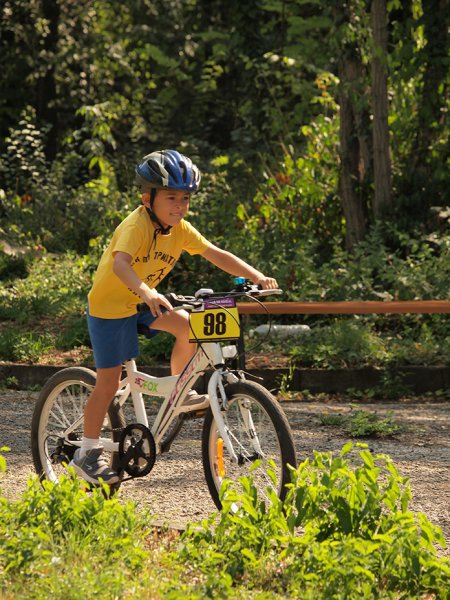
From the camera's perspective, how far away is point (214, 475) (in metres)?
5.56

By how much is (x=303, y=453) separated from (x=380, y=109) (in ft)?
21.7

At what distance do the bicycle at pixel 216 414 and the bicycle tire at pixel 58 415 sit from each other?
5 centimetres

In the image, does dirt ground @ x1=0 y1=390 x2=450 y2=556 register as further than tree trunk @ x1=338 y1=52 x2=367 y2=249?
No

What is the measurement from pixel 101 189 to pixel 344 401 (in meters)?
7.30

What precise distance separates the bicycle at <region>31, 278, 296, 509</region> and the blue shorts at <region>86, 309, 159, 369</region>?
0.42 feet

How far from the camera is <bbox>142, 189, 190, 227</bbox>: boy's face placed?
560cm

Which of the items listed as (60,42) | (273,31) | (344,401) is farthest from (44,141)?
(344,401)

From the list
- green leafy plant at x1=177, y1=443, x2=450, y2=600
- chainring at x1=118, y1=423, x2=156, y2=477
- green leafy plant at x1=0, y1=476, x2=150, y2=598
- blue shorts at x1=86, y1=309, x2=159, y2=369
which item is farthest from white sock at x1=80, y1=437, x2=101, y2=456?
green leafy plant at x1=177, y1=443, x2=450, y2=600

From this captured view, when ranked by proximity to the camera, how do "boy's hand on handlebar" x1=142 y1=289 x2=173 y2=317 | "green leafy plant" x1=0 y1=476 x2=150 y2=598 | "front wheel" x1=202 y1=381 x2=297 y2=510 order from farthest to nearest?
1. "front wheel" x1=202 y1=381 x2=297 y2=510
2. "boy's hand on handlebar" x1=142 y1=289 x2=173 y2=317
3. "green leafy plant" x1=0 y1=476 x2=150 y2=598

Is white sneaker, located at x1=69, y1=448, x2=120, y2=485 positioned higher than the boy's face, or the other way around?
the boy's face

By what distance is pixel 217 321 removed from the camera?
5.43 m

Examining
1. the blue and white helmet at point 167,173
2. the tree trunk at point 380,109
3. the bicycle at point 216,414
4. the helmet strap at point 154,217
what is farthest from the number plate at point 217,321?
the tree trunk at point 380,109

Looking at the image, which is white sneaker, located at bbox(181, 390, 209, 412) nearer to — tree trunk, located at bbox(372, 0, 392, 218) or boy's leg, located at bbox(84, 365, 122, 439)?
boy's leg, located at bbox(84, 365, 122, 439)

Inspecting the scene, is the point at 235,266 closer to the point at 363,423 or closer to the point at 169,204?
the point at 169,204
